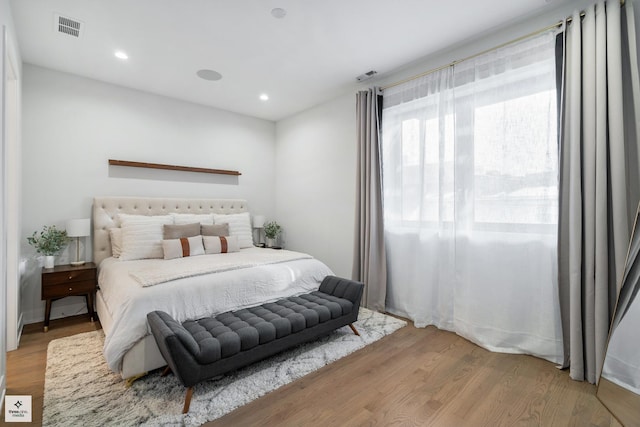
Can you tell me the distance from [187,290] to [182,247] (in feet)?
3.93

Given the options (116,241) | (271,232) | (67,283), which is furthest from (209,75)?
(67,283)

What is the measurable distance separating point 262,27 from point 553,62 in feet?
7.76

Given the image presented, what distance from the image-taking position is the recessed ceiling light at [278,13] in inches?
93.8

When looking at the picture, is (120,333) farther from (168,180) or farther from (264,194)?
(264,194)

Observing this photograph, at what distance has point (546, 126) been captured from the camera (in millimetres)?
2412

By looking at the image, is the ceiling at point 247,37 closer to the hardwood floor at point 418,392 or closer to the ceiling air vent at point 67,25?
the ceiling air vent at point 67,25

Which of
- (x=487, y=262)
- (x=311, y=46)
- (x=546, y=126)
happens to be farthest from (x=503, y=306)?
(x=311, y=46)

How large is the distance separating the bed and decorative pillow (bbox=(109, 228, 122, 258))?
0.05ft

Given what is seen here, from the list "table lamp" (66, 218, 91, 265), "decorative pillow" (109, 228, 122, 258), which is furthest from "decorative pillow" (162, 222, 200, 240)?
"table lamp" (66, 218, 91, 265)

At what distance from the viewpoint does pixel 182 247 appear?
134 inches

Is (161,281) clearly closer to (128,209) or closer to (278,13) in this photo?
(128,209)

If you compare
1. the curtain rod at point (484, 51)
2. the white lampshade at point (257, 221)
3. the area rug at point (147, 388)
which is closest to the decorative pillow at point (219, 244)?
the white lampshade at point (257, 221)

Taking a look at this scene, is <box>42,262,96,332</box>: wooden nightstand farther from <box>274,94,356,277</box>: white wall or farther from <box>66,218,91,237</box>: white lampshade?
<box>274,94,356,277</box>: white wall

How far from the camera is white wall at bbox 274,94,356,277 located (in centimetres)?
407
